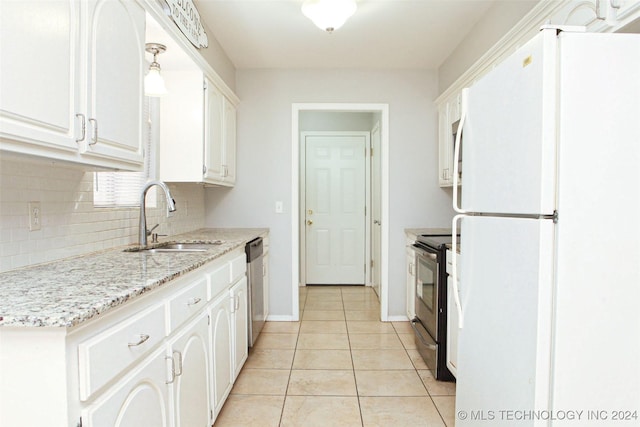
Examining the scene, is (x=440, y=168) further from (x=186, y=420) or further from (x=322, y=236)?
(x=186, y=420)

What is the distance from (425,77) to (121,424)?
11.8 feet

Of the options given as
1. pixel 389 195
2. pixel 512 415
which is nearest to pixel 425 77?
pixel 389 195

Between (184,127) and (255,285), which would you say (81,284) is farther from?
(255,285)

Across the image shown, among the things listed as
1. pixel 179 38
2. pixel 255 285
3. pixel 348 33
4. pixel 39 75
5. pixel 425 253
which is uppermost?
pixel 348 33

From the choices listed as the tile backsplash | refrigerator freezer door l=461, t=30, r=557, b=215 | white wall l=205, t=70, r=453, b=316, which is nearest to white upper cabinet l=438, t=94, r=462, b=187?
white wall l=205, t=70, r=453, b=316

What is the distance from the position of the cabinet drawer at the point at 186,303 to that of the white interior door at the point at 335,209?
3.36m

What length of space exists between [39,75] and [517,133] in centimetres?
148

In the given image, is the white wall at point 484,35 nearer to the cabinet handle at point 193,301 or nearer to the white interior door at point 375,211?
the white interior door at point 375,211

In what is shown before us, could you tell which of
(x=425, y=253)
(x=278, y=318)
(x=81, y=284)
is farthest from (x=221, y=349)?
(x=278, y=318)

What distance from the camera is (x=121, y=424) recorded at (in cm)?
103

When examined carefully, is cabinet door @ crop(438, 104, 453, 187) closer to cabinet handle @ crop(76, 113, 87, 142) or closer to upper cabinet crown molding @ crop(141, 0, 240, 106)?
upper cabinet crown molding @ crop(141, 0, 240, 106)

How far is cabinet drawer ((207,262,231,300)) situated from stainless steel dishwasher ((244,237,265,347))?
56 cm

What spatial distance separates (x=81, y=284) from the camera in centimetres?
117

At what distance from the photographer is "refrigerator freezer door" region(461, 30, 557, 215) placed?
1098 mm
